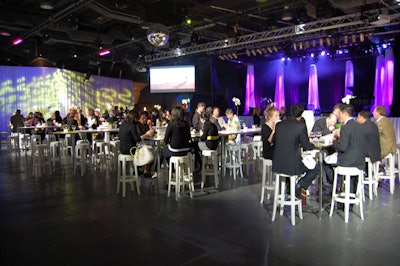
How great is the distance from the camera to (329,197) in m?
5.17

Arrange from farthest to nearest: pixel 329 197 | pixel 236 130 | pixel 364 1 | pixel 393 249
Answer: pixel 364 1
pixel 236 130
pixel 329 197
pixel 393 249

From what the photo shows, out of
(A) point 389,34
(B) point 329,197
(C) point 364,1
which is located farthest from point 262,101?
(B) point 329,197

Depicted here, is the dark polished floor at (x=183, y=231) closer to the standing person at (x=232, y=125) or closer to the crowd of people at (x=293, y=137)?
the crowd of people at (x=293, y=137)

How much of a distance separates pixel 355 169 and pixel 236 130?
316cm

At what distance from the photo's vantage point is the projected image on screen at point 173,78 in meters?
A: 14.1

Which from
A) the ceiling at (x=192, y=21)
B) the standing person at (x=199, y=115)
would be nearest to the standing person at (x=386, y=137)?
the standing person at (x=199, y=115)

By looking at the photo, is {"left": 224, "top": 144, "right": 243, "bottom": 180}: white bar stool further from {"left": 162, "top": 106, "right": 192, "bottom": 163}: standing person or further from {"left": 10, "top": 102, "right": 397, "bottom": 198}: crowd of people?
{"left": 162, "top": 106, "right": 192, "bottom": 163}: standing person

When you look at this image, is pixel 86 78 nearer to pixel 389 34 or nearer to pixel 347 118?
pixel 389 34

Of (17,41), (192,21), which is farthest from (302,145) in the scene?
(17,41)

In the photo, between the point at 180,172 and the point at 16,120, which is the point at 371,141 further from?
the point at 16,120

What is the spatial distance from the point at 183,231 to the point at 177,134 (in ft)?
5.78

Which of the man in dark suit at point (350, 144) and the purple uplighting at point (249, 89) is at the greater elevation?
the purple uplighting at point (249, 89)

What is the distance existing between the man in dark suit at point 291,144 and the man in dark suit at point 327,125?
2.09 m

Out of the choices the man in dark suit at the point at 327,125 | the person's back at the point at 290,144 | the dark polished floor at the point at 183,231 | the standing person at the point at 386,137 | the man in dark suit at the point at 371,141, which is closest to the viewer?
the dark polished floor at the point at 183,231
